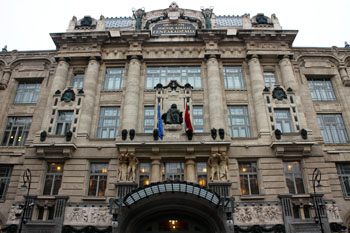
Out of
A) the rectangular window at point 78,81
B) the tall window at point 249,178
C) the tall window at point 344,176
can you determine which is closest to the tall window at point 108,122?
the rectangular window at point 78,81

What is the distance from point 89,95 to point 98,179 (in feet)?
24.2

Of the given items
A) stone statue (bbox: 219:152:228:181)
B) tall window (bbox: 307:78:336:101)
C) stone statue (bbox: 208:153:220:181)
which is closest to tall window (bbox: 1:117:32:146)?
stone statue (bbox: 208:153:220:181)

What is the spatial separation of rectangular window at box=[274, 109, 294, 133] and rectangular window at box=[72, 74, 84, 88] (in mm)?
17687

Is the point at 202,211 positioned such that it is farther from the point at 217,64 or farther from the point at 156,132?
the point at 217,64

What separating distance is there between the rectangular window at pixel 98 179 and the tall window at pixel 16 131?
7.23 m

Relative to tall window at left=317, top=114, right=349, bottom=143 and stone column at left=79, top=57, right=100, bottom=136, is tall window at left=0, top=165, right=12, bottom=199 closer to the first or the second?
stone column at left=79, top=57, right=100, bottom=136

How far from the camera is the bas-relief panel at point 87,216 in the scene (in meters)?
18.4

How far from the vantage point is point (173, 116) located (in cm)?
2150

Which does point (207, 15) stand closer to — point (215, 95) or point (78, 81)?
point (215, 95)

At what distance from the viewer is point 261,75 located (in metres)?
24.0

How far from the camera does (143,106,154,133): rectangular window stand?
2221 cm

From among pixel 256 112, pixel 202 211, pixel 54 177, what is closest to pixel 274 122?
pixel 256 112

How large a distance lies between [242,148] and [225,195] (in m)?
4.04

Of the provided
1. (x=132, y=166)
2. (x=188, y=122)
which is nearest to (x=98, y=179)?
(x=132, y=166)
